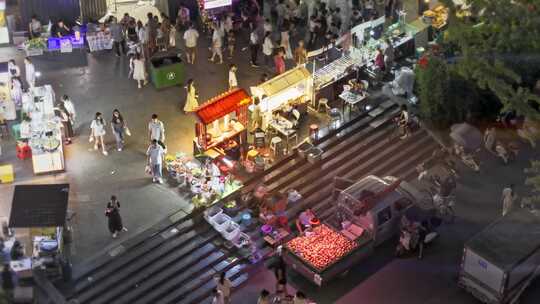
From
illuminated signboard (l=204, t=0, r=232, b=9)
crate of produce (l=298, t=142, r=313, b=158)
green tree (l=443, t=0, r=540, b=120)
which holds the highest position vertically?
green tree (l=443, t=0, r=540, b=120)

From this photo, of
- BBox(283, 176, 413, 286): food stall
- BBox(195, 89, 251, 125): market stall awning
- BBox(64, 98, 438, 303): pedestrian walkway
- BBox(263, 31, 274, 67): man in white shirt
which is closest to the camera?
BBox(64, 98, 438, 303): pedestrian walkway

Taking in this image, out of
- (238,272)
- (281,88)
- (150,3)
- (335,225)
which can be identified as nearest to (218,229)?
(238,272)

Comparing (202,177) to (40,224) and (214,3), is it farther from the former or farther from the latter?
(214,3)

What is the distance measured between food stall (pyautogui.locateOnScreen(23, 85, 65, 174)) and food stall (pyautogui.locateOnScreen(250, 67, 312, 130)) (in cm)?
679

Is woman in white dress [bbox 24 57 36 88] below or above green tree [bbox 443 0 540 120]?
below

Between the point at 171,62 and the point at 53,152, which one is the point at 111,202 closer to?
the point at 53,152

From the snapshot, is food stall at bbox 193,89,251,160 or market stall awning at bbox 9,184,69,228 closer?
market stall awning at bbox 9,184,69,228

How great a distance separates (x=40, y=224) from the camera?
96.1ft

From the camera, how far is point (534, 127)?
1399 inches

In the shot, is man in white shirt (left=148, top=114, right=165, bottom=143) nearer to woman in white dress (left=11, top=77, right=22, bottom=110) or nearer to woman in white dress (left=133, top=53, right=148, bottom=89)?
woman in white dress (left=133, top=53, right=148, bottom=89)

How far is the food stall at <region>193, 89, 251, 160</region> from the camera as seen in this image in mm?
33750

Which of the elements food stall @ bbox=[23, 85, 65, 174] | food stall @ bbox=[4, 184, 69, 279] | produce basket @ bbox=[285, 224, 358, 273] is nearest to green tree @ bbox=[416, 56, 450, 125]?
produce basket @ bbox=[285, 224, 358, 273]

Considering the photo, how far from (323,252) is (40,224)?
864cm

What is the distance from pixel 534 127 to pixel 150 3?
17.9 metres
